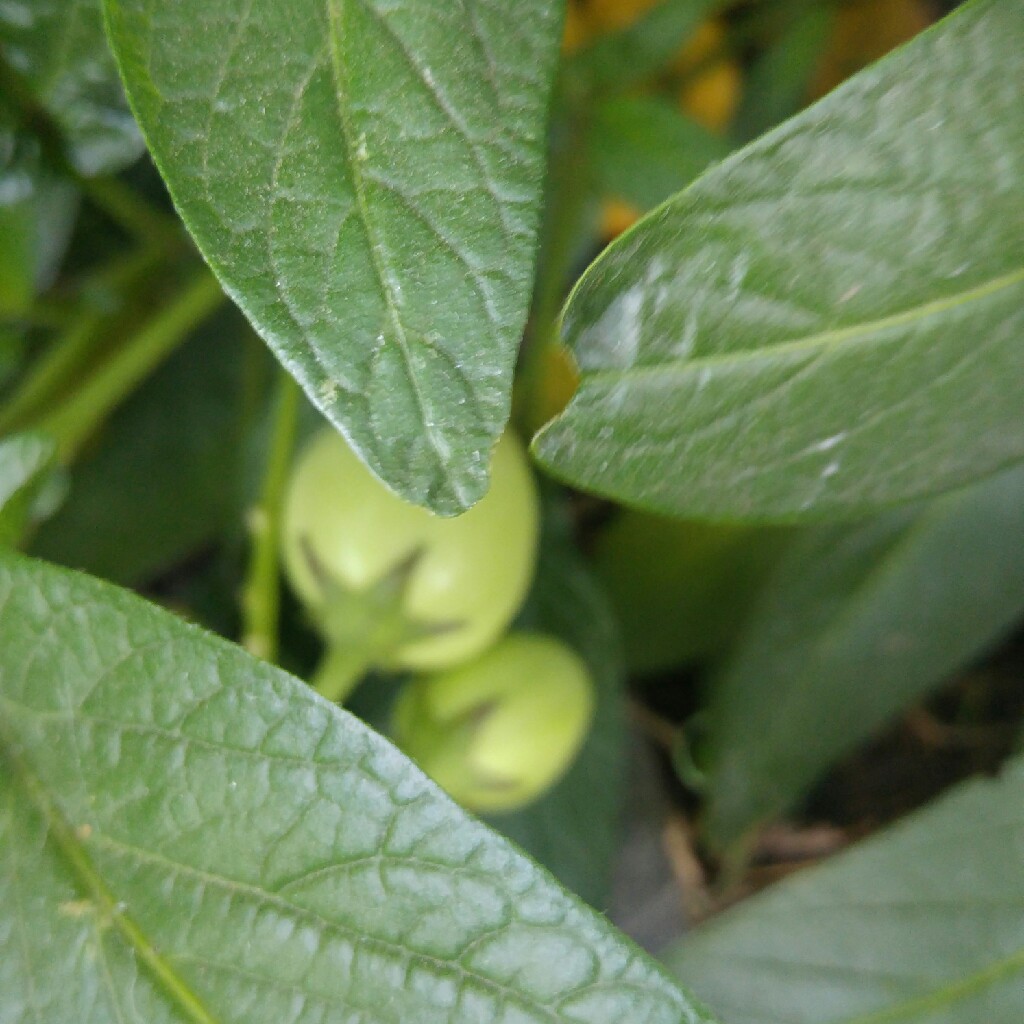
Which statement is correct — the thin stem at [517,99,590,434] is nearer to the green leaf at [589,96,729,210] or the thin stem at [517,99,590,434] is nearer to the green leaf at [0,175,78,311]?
the green leaf at [589,96,729,210]

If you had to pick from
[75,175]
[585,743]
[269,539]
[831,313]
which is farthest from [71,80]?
[585,743]

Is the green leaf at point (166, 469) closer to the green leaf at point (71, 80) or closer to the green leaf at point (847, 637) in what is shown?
the green leaf at point (71, 80)

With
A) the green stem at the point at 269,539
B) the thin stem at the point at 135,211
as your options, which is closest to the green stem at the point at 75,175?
the thin stem at the point at 135,211

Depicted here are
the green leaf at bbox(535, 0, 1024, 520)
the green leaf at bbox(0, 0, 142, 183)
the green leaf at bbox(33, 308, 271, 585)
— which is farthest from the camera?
the green leaf at bbox(33, 308, 271, 585)

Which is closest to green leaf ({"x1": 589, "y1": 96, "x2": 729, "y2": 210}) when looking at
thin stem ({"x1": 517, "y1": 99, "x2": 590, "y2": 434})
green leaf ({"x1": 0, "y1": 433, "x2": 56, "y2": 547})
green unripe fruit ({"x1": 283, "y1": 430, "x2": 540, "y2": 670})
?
thin stem ({"x1": 517, "y1": 99, "x2": 590, "y2": 434})

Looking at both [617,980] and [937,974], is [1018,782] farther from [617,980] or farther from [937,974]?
[617,980]

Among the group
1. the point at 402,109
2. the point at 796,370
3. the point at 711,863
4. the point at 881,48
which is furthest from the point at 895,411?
the point at 881,48
